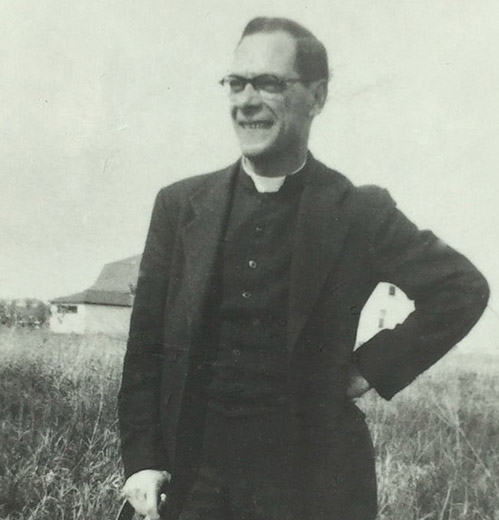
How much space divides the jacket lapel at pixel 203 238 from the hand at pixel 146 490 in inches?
18.0

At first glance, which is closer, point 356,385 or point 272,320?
point 272,320

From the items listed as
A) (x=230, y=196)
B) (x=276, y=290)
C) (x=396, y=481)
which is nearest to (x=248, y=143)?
(x=230, y=196)

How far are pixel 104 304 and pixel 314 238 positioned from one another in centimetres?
394

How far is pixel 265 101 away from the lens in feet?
7.02

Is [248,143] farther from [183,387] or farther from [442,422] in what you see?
[442,422]

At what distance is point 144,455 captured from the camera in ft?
6.79

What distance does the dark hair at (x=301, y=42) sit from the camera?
2.17 m

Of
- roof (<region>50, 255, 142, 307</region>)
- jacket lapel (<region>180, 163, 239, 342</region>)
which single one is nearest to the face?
jacket lapel (<region>180, 163, 239, 342</region>)

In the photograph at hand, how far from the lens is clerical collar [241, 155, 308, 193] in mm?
2189

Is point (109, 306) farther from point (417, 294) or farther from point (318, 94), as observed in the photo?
point (417, 294)

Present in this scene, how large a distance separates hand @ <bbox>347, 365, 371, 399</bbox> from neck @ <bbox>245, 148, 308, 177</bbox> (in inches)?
26.5

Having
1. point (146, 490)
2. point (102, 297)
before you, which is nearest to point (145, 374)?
point (146, 490)

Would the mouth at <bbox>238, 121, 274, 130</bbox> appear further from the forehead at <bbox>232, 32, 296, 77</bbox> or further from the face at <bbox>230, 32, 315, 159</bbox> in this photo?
the forehead at <bbox>232, 32, 296, 77</bbox>

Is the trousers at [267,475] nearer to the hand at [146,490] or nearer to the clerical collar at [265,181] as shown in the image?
the hand at [146,490]
